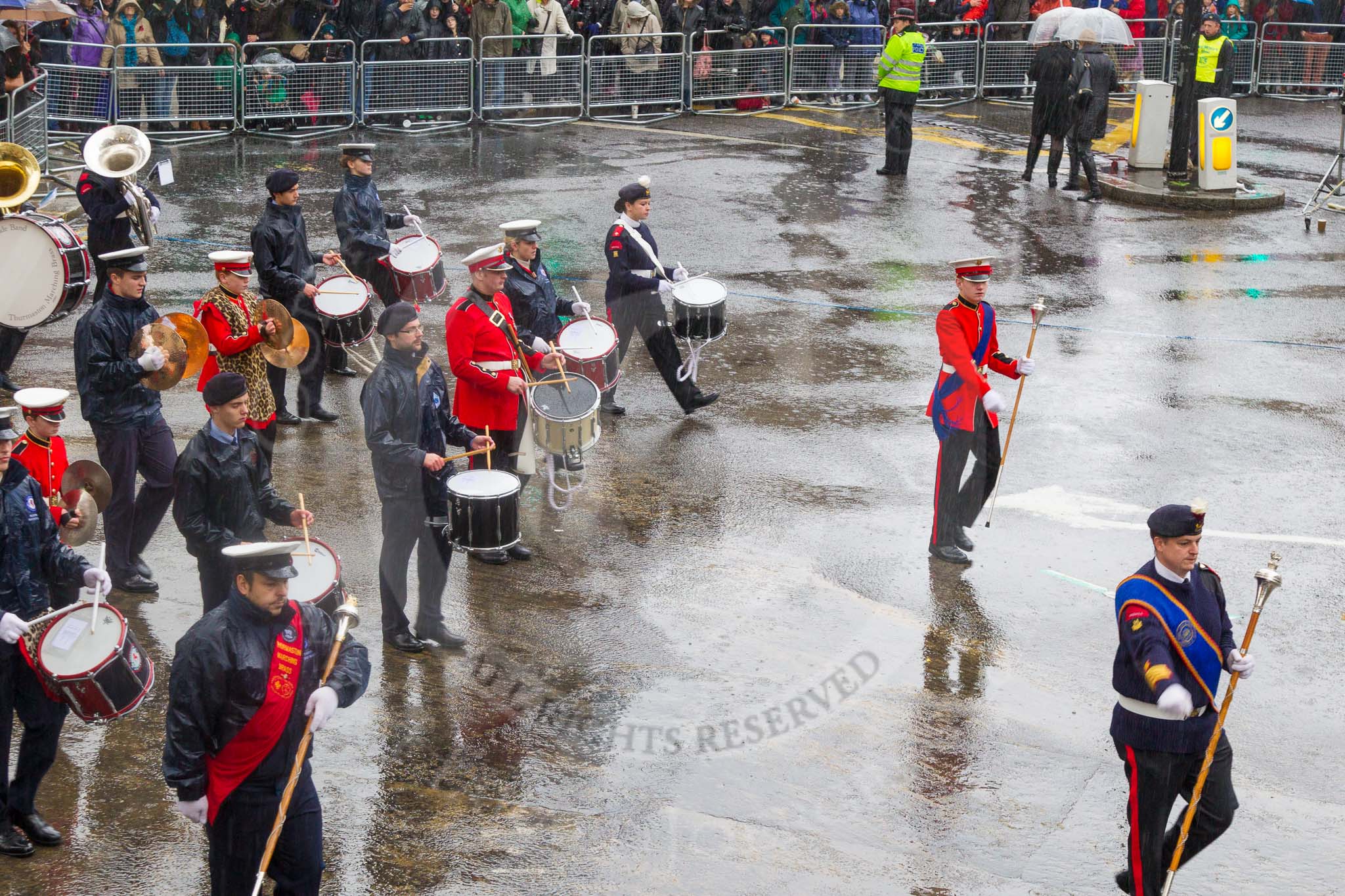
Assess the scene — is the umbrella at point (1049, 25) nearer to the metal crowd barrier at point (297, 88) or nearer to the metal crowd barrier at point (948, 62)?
the metal crowd barrier at point (948, 62)

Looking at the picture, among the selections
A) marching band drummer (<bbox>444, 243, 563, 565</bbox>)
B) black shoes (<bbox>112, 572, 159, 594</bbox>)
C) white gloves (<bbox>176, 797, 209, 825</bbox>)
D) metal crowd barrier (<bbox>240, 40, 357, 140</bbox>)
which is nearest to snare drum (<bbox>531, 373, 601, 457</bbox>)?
Answer: marching band drummer (<bbox>444, 243, 563, 565</bbox>)

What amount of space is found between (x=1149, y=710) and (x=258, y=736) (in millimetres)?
3428

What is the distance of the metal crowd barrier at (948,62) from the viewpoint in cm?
2470

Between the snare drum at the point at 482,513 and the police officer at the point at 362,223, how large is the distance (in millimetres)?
4449

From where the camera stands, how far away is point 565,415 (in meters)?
9.69

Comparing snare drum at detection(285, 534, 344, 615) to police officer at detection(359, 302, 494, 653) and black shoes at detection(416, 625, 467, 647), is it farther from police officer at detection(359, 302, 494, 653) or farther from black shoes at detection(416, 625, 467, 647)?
black shoes at detection(416, 625, 467, 647)

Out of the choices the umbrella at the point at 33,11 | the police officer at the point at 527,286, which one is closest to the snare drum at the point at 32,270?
the police officer at the point at 527,286

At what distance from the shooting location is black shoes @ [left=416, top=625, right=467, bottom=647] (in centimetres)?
839

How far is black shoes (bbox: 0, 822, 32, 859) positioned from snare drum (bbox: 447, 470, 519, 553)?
2.62 meters

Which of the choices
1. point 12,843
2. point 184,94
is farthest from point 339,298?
point 184,94

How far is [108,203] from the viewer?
39.0 ft

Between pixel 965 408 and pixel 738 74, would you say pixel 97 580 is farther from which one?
pixel 738 74

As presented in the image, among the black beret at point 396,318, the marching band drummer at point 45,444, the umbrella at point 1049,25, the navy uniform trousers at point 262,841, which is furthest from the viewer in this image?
the umbrella at point 1049,25

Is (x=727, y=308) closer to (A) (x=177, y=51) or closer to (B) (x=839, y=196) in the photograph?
(B) (x=839, y=196)
